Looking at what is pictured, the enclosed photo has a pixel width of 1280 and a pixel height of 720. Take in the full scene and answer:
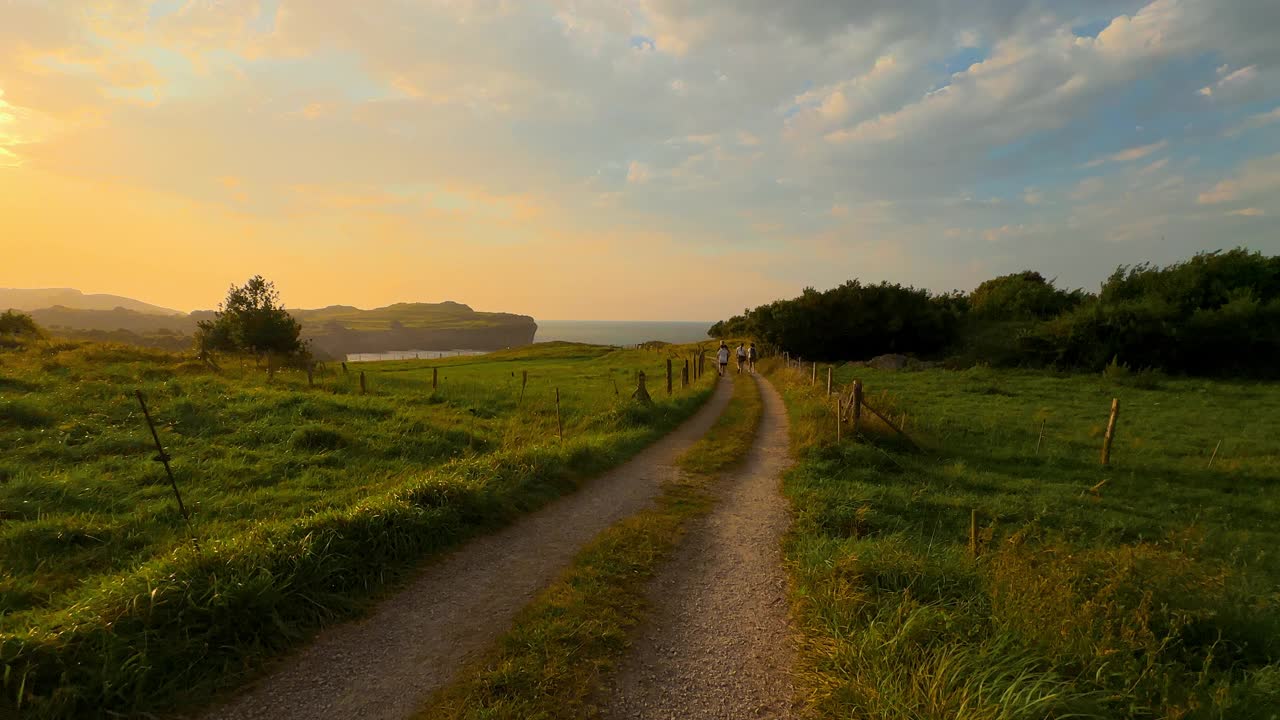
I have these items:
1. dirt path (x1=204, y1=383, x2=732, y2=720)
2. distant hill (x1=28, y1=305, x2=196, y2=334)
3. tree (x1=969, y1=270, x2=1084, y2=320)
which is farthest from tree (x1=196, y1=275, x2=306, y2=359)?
distant hill (x1=28, y1=305, x2=196, y2=334)

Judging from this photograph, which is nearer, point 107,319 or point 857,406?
point 857,406

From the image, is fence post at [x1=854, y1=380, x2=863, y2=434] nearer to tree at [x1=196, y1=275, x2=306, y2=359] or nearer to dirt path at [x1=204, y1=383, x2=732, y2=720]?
dirt path at [x1=204, y1=383, x2=732, y2=720]

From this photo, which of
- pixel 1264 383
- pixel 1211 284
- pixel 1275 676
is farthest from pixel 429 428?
pixel 1211 284

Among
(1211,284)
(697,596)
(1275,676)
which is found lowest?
(697,596)

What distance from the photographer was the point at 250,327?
3791cm

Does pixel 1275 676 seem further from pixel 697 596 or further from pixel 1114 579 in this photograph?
pixel 697 596

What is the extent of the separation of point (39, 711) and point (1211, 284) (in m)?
64.8

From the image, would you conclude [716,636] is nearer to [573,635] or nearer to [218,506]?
[573,635]

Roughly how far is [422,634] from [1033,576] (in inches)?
264

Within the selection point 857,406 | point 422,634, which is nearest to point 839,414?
point 857,406

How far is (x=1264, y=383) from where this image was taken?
3378cm

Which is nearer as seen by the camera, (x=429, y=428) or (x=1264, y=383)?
(x=429, y=428)

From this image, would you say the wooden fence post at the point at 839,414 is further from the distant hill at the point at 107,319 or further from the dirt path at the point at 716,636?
the distant hill at the point at 107,319

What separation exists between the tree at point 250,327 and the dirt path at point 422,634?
40085mm
